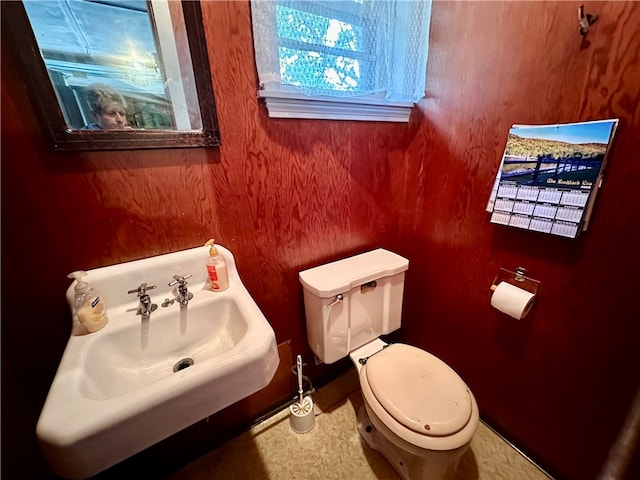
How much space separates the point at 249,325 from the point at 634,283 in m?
1.06

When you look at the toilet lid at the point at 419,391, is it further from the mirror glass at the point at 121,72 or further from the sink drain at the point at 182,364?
the mirror glass at the point at 121,72

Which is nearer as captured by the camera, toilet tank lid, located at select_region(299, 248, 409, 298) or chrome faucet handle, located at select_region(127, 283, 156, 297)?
chrome faucet handle, located at select_region(127, 283, 156, 297)

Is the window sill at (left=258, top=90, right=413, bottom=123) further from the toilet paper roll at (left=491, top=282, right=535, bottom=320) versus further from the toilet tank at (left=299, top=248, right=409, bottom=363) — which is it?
the toilet paper roll at (left=491, top=282, right=535, bottom=320)

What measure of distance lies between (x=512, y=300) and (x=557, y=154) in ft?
1.62

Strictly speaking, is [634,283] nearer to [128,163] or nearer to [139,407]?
[139,407]

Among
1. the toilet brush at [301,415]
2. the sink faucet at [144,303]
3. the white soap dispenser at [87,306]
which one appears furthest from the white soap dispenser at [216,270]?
the toilet brush at [301,415]

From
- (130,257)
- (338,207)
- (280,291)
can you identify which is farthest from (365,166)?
(130,257)

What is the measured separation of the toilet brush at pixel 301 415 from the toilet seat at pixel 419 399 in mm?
372

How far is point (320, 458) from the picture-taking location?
1124 mm

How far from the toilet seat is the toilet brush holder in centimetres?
38

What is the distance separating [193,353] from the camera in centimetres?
84

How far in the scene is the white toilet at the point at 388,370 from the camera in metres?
0.83

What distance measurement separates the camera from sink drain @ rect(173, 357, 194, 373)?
2.60 ft

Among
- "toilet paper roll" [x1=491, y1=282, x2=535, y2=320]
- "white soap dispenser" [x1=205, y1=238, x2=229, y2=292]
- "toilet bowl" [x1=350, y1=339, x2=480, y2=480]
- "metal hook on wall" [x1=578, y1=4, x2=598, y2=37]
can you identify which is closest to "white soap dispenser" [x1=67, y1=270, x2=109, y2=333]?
"white soap dispenser" [x1=205, y1=238, x2=229, y2=292]
